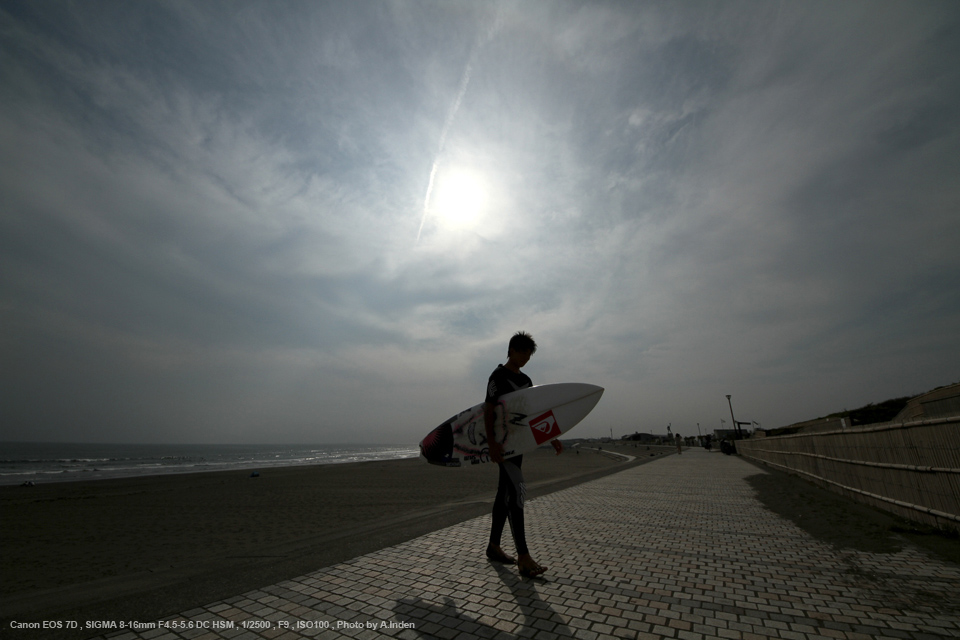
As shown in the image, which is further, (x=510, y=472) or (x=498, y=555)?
(x=498, y=555)

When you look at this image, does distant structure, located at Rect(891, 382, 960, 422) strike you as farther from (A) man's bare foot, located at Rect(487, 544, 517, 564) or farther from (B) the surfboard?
(A) man's bare foot, located at Rect(487, 544, 517, 564)

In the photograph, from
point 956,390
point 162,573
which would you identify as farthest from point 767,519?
point 956,390

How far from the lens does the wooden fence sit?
17.5 ft

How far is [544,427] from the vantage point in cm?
504

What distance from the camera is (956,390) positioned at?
42.5 feet

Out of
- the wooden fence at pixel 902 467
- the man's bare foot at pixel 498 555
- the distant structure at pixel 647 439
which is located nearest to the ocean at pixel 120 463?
the man's bare foot at pixel 498 555

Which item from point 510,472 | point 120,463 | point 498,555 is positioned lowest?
point 498,555

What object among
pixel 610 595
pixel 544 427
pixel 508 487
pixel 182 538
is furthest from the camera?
pixel 182 538

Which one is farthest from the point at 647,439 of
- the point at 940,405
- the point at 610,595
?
the point at 610,595

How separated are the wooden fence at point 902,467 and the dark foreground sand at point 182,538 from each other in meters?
6.40

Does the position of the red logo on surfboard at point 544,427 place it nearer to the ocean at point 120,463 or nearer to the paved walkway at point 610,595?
the paved walkway at point 610,595

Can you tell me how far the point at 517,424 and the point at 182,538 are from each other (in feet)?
25.4

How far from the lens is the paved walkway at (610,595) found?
283 cm

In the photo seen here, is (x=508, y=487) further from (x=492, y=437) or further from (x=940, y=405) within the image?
(x=940, y=405)
